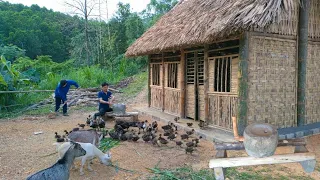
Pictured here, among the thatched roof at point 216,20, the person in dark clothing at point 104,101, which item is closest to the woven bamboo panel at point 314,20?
the thatched roof at point 216,20

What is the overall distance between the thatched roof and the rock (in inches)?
96.8

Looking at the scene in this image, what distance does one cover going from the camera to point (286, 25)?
6309 millimetres

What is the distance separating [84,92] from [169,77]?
6.21 metres

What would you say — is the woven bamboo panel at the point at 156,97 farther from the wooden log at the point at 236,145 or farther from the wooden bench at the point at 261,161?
the wooden bench at the point at 261,161

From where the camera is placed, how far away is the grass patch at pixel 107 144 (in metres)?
5.63

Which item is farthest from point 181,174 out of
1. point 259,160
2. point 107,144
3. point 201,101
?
point 201,101

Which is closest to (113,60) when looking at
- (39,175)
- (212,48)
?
(212,48)

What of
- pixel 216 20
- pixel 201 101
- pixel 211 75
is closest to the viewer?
pixel 216 20

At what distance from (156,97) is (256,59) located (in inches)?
203

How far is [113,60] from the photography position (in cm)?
2286

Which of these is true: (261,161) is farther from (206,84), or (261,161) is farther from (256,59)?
(206,84)

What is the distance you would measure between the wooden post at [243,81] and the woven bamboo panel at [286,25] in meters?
0.40

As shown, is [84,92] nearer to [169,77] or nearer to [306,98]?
[169,77]

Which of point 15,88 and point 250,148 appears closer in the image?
point 250,148
